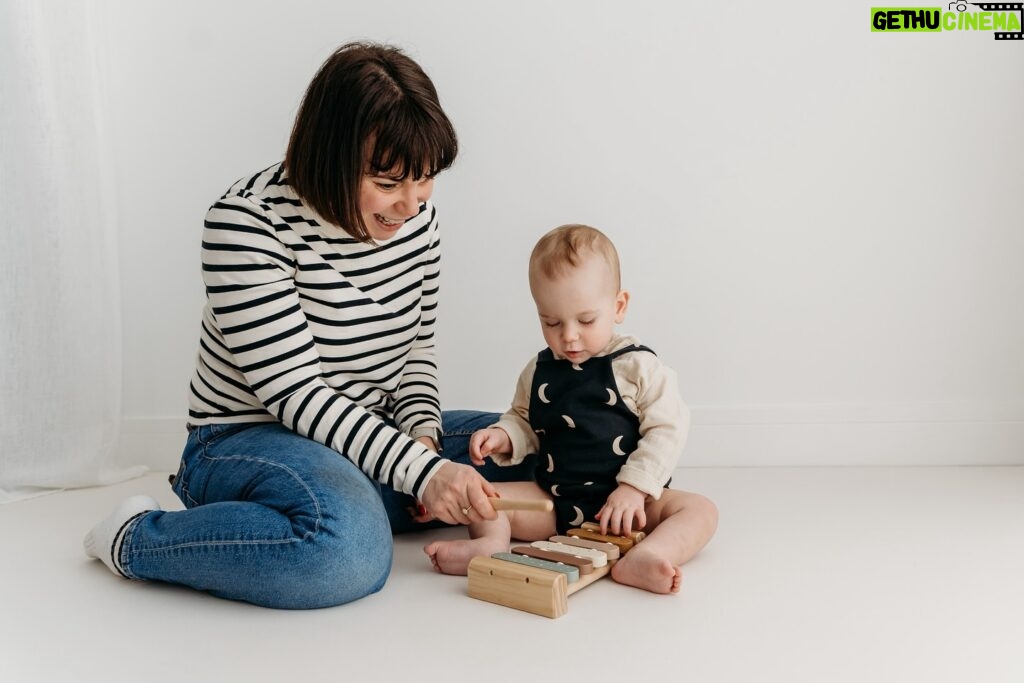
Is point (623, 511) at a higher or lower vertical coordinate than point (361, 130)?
lower

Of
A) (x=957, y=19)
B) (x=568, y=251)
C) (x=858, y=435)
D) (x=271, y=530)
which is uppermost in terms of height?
(x=957, y=19)

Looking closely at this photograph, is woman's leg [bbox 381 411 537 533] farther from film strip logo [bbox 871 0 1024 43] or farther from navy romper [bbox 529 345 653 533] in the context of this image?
film strip logo [bbox 871 0 1024 43]

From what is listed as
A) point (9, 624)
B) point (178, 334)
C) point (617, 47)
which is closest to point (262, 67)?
point (178, 334)

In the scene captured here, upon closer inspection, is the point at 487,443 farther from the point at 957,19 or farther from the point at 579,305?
→ the point at 957,19

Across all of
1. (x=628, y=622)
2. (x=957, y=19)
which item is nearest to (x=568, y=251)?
(x=628, y=622)

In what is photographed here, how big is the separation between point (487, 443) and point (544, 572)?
0.28 meters

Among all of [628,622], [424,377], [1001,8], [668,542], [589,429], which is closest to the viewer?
[628,622]

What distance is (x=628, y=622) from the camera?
40.9 inches

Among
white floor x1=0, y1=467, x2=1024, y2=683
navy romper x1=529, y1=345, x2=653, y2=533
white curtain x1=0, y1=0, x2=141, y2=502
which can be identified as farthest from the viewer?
white curtain x1=0, y1=0, x2=141, y2=502

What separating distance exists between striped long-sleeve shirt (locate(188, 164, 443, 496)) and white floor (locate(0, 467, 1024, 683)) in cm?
19

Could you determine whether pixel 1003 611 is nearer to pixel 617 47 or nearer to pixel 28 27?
pixel 617 47

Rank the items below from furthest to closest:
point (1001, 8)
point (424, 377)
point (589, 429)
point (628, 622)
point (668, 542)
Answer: point (1001, 8)
point (424, 377)
point (589, 429)
point (668, 542)
point (628, 622)

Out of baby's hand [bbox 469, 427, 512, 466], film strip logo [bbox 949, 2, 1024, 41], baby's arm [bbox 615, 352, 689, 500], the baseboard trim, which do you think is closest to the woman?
baby's hand [bbox 469, 427, 512, 466]

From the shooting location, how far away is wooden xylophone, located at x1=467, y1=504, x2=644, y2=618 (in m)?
1.06
